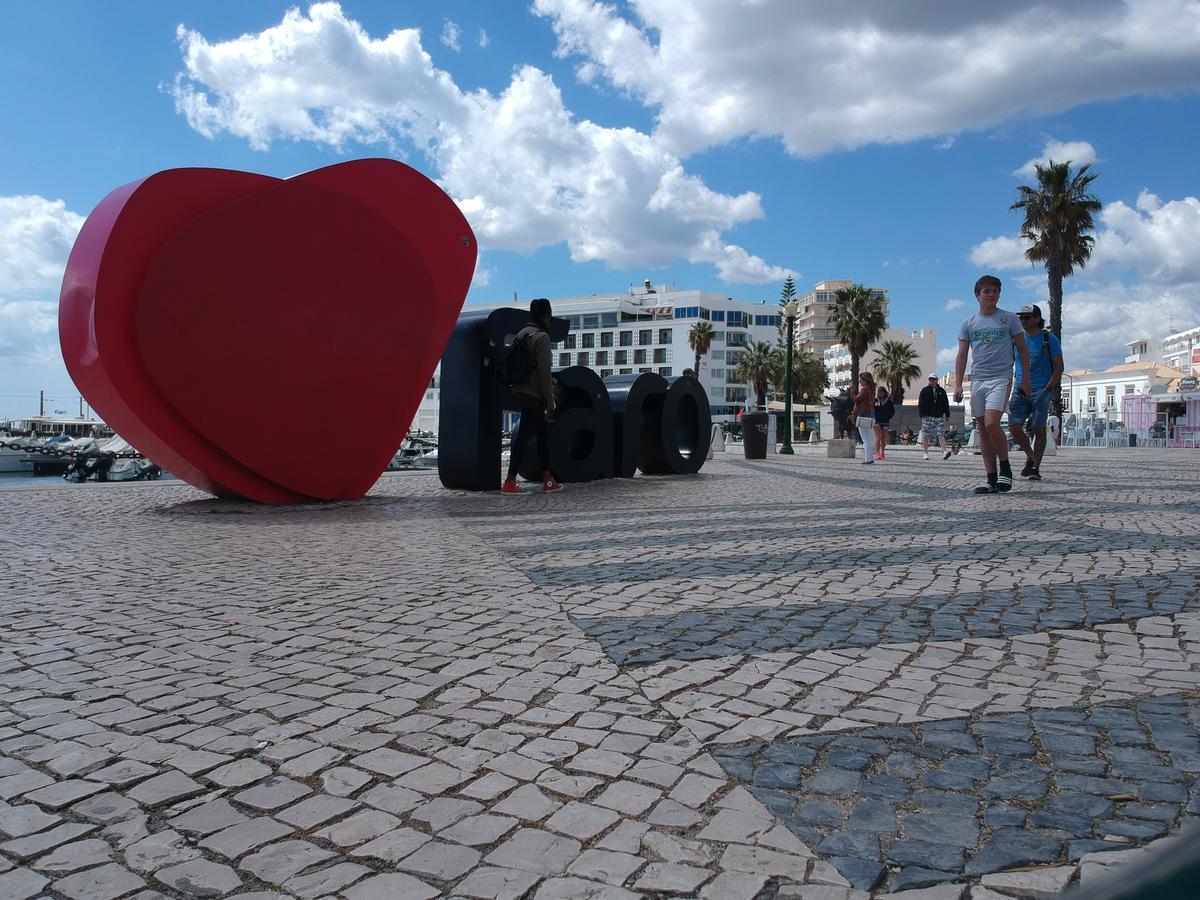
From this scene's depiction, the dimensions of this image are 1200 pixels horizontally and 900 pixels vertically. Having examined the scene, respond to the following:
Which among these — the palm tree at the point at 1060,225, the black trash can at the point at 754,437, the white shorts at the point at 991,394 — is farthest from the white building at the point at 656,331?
the white shorts at the point at 991,394

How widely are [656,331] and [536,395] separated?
8973 centimetres

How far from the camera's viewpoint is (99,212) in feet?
25.0

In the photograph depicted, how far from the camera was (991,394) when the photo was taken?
30.1ft

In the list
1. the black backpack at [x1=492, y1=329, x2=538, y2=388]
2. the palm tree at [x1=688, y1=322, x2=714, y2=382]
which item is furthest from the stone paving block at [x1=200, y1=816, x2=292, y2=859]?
the palm tree at [x1=688, y1=322, x2=714, y2=382]

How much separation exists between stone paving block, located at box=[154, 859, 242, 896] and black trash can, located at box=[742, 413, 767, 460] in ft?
65.2

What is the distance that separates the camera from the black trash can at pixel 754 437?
21.3 m

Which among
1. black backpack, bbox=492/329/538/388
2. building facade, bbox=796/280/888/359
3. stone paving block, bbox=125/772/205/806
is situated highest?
building facade, bbox=796/280/888/359

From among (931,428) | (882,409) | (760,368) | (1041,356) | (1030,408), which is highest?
(760,368)

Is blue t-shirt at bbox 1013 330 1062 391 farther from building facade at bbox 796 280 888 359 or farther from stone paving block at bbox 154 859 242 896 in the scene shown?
building facade at bbox 796 280 888 359

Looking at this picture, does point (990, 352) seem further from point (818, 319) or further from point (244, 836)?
point (818, 319)

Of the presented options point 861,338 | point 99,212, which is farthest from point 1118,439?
point 99,212

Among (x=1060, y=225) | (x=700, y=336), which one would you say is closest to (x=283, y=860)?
(x=1060, y=225)

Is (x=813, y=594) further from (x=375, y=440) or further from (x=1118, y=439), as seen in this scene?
(x=1118, y=439)

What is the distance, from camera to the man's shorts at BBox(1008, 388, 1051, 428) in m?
10.7
